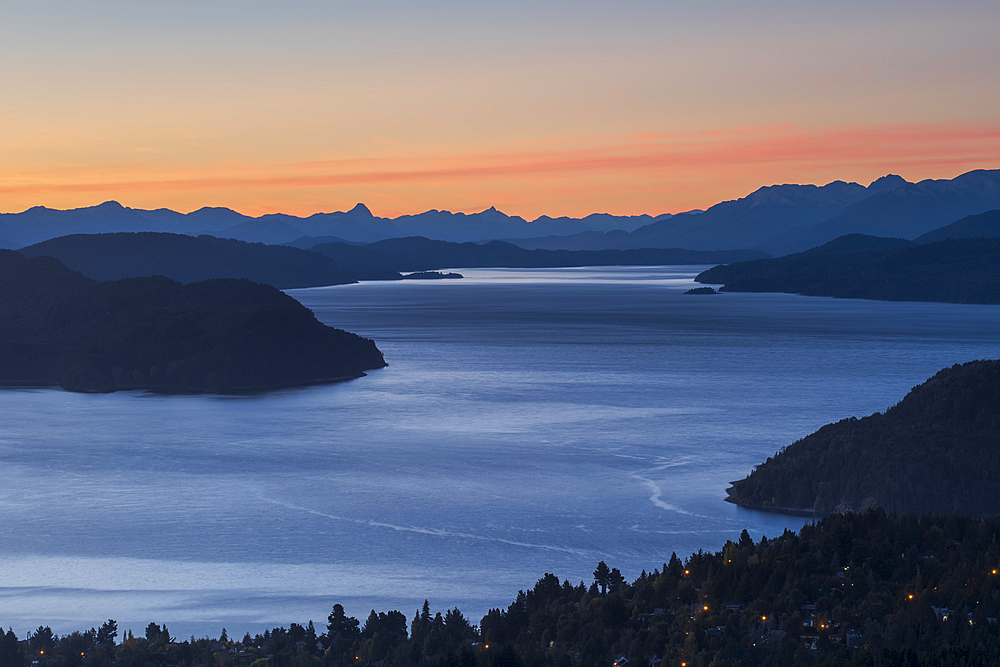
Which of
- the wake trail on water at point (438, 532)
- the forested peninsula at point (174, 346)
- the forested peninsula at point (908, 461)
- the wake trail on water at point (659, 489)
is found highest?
the forested peninsula at point (174, 346)

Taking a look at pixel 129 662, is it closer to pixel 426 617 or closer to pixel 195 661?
pixel 195 661

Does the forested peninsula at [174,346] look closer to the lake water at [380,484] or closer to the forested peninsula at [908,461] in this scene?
the lake water at [380,484]

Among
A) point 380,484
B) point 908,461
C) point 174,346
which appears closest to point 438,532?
point 380,484

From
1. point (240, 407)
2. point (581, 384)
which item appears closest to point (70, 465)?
point (240, 407)

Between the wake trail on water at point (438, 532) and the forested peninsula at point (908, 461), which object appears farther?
the forested peninsula at point (908, 461)

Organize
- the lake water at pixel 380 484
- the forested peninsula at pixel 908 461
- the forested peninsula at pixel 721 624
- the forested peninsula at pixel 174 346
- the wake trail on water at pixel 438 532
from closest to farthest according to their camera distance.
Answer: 1. the forested peninsula at pixel 721 624
2. the lake water at pixel 380 484
3. the wake trail on water at pixel 438 532
4. the forested peninsula at pixel 908 461
5. the forested peninsula at pixel 174 346

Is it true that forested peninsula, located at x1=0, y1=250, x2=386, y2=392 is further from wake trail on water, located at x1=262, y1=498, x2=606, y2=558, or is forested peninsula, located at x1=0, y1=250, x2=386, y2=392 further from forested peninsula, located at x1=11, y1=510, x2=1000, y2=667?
forested peninsula, located at x1=11, y1=510, x2=1000, y2=667

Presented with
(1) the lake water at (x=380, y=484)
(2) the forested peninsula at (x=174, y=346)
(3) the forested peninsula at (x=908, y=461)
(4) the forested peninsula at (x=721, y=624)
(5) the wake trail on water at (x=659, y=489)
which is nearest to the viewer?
(4) the forested peninsula at (x=721, y=624)

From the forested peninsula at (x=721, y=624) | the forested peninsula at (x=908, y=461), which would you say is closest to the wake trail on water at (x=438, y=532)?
the forested peninsula at (x=721, y=624)

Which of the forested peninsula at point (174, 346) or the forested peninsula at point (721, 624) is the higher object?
the forested peninsula at point (174, 346)

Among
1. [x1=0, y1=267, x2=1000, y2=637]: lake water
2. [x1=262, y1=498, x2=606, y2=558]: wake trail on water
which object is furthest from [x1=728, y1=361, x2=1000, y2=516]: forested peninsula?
[x1=262, y1=498, x2=606, y2=558]: wake trail on water
